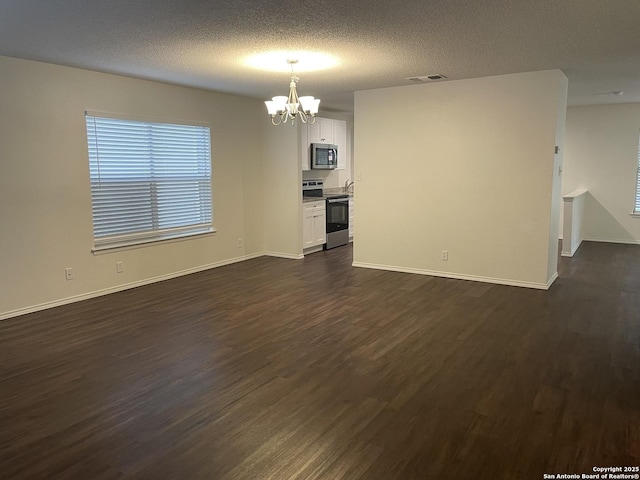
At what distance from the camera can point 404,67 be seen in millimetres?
4965

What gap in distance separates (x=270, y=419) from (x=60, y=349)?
2.10 m

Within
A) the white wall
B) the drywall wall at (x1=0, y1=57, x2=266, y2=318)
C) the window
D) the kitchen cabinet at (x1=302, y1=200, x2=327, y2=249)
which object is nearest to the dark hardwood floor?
the drywall wall at (x1=0, y1=57, x2=266, y2=318)

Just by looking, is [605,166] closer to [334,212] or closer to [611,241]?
[611,241]

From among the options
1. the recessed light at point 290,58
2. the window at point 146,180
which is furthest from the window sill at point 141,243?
the recessed light at point 290,58

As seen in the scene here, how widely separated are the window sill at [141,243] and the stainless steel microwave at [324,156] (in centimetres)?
219

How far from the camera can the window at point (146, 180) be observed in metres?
5.36

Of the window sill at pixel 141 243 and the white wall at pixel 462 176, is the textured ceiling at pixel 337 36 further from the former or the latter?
the window sill at pixel 141 243

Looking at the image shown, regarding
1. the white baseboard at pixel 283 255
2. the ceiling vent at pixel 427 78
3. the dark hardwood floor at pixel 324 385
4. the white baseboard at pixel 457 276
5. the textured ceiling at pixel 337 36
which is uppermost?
the ceiling vent at pixel 427 78

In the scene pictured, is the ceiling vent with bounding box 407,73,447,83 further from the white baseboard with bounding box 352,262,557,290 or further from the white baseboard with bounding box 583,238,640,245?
the white baseboard with bounding box 583,238,640,245

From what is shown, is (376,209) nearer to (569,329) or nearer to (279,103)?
(279,103)

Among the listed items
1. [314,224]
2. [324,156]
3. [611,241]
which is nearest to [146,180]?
[314,224]

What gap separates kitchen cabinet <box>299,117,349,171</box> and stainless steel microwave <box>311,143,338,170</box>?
0.08 m

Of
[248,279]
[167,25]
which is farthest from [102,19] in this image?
[248,279]

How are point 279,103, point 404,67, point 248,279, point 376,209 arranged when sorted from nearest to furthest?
point 279,103
point 404,67
point 248,279
point 376,209
